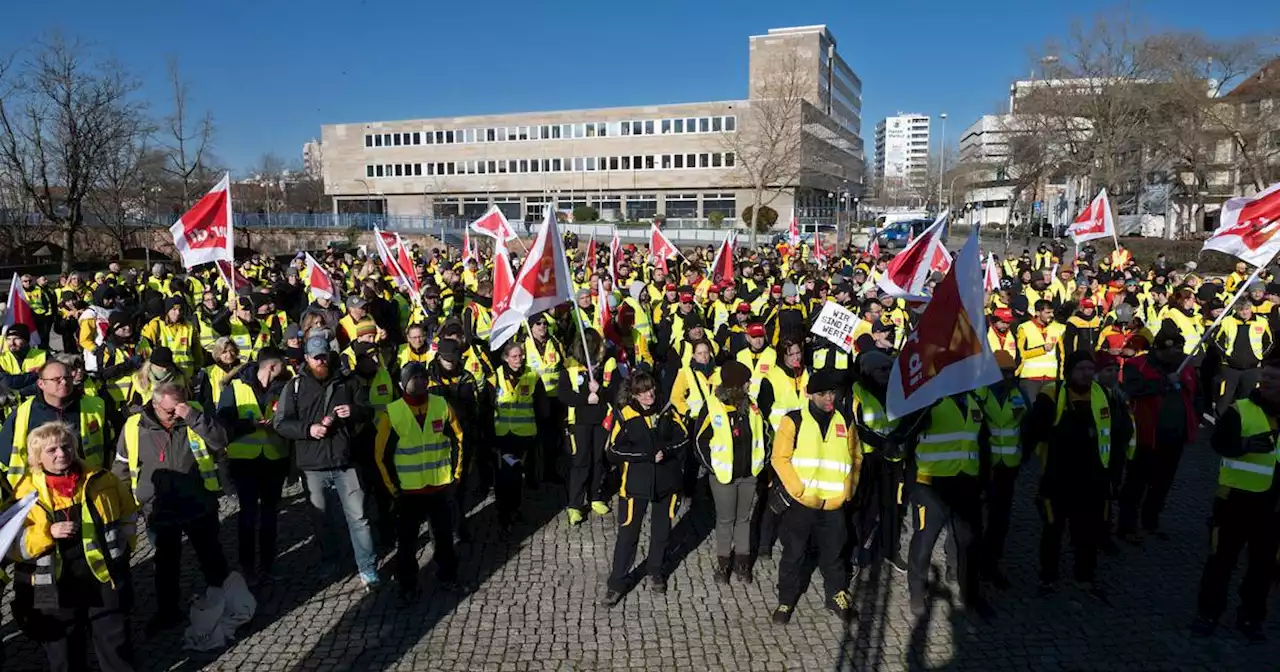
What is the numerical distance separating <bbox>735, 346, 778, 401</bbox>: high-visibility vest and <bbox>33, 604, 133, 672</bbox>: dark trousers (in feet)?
15.0

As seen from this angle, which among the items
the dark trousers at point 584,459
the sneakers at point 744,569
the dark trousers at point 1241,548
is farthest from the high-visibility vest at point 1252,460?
the dark trousers at point 584,459

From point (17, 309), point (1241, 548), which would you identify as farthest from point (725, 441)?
point (17, 309)

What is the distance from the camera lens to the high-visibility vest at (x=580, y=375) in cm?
727

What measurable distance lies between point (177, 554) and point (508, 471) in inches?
103

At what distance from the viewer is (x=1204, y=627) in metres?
5.43

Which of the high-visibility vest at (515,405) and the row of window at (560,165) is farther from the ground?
the row of window at (560,165)

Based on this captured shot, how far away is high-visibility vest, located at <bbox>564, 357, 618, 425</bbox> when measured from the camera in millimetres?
7270

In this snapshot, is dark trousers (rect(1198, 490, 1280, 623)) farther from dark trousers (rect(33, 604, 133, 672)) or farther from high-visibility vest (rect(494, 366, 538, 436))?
dark trousers (rect(33, 604, 133, 672))

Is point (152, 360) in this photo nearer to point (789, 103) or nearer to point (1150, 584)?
point (1150, 584)

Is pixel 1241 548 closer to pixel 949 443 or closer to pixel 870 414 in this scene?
pixel 949 443

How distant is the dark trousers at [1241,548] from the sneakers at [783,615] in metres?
2.71

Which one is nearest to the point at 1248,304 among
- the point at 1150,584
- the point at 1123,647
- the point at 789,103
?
the point at 1150,584

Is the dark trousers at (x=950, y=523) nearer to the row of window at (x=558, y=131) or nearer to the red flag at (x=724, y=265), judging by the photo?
the red flag at (x=724, y=265)

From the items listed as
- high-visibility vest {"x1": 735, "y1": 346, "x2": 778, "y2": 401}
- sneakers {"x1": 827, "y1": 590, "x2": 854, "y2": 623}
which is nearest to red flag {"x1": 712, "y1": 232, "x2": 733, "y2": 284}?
high-visibility vest {"x1": 735, "y1": 346, "x2": 778, "y2": 401}
